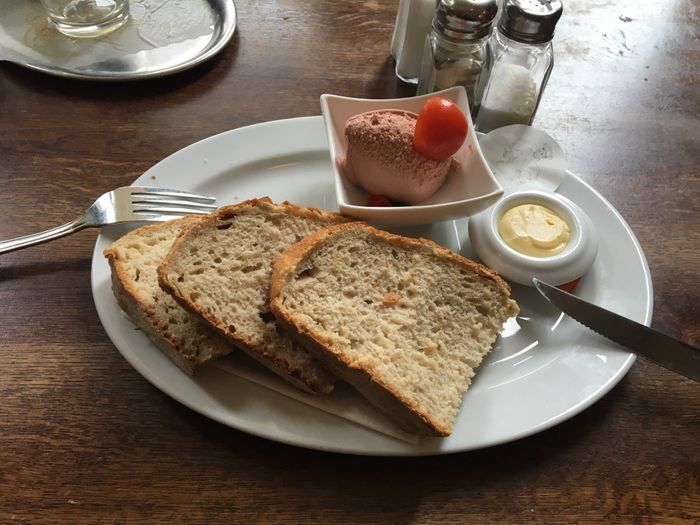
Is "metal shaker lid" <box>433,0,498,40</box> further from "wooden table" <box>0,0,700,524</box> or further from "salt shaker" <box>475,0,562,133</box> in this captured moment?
"wooden table" <box>0,0,700,524</box>

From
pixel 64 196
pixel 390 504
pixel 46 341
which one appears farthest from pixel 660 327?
pixel 64 196

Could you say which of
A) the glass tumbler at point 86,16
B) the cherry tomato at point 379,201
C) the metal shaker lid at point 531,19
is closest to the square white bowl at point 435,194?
the cherry tomato at point 379,201

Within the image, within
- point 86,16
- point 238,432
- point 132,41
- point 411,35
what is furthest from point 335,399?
point 86,16

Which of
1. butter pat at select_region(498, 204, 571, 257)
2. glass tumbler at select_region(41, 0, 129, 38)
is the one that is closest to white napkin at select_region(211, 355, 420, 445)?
butter pat at select_region(498, 204, 571, 257)

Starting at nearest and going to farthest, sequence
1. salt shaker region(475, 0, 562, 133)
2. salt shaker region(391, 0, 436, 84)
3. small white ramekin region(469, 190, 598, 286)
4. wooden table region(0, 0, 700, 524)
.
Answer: wooden table region(0, 0, 700, 524) → small white ramekin region(469, 190, 598, 286) → salt shaker region(475, 0, 562, 133) → salt shaker region(391, 0, 436, 84)

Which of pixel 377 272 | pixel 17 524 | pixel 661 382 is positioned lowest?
pixel 17 524

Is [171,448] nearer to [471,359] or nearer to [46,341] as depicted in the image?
[46,341]
